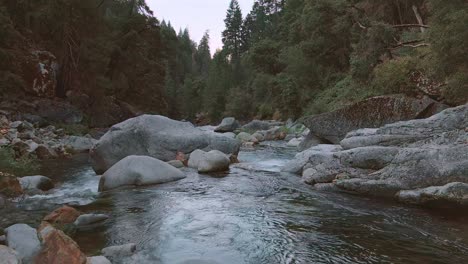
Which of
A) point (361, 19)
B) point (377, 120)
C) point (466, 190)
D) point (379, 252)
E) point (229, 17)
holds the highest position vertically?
point (229, 17)

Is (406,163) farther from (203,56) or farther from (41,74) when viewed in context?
(203,56)

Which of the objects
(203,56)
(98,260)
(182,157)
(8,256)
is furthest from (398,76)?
(203,56)

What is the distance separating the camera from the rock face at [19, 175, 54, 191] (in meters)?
7.89

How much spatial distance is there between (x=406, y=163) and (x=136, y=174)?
18.4ft

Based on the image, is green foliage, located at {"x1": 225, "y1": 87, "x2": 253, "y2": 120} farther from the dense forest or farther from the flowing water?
the flowing water

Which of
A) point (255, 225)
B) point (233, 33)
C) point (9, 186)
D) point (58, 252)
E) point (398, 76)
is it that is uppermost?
point (233, 33)

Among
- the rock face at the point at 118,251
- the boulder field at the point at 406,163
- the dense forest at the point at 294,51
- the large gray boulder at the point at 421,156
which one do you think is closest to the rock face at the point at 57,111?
the dense forest at the point at 294,51

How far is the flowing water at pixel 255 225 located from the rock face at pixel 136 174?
371mm

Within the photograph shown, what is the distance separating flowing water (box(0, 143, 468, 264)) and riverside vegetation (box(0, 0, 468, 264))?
0.11ft

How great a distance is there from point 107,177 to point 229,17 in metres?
70.4

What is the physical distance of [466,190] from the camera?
234 inches

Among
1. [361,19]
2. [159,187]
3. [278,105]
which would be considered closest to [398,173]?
[159,187]

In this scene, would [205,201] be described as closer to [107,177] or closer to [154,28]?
[107,177]

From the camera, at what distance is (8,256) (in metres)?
3.39
